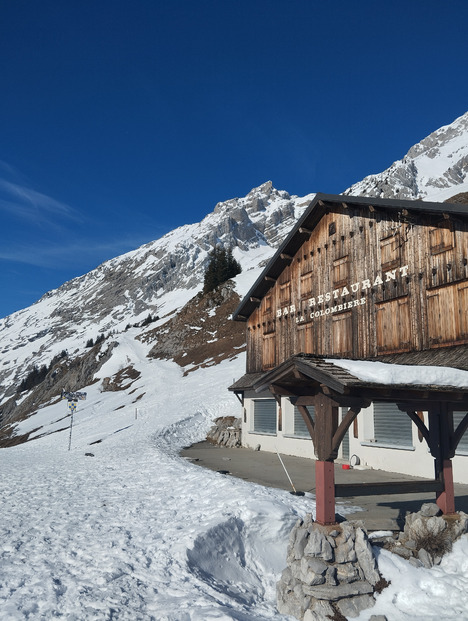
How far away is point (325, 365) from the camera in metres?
9.48

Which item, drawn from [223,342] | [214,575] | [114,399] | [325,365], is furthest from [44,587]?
[223,342]

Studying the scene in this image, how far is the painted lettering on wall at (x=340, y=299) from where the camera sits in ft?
57.0

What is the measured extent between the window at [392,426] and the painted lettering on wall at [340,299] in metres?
4.21

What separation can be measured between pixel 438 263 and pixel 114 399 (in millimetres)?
44219

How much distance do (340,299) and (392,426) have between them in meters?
5.57

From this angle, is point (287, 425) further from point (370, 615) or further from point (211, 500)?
point (370, 615)

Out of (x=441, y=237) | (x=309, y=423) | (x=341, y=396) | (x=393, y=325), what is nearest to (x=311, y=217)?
(x=393, y=325)

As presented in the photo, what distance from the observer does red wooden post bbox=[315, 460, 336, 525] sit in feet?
29.8

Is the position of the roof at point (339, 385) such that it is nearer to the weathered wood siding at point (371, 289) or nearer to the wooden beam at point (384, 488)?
the wooden beam at point (384, 488)

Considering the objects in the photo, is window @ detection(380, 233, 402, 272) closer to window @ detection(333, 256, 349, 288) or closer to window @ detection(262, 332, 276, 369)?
window @ detection(333, 256, 349, 288)

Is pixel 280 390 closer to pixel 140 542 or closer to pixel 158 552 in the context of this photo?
pixel 158 552

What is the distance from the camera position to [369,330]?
1809 cm

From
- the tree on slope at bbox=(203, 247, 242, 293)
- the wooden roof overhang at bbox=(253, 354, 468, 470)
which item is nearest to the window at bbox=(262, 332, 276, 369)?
the wooden roof overhang at bbox=(253, 354, 468, 470)

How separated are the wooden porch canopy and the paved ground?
59.3 inches
